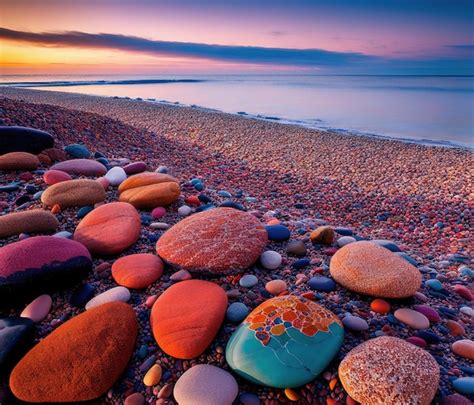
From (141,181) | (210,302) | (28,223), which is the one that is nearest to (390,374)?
(210,302)

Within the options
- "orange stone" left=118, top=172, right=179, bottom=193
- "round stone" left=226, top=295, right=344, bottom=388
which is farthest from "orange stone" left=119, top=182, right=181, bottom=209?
"round stone" left=226, top=295, right=344, bottom=388

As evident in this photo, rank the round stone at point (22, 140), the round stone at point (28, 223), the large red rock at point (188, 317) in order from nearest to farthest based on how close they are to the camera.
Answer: the large red rock at point (188, 317), the round stone at point (28, 223), the round stone at point (22, 140)

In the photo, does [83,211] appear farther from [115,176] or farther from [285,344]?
[285,344]

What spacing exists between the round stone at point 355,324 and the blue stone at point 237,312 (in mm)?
528

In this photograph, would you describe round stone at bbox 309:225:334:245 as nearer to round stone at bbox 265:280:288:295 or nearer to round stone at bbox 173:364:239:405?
round stone at bbox 265:280:288:295

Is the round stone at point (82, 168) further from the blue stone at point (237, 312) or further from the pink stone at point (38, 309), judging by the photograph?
the blue stone at point (237, 312)

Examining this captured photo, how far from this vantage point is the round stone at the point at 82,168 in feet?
12.0

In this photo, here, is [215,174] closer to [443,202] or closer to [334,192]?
[334,192]

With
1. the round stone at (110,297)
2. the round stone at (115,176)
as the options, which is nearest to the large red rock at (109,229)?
the round stone at (110,297)

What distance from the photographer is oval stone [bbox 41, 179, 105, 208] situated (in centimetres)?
292

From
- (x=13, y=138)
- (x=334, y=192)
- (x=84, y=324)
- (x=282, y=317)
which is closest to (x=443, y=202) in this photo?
(x=334, y=192)

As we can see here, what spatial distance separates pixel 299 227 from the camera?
3.14 meters

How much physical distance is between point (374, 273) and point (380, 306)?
0.21 metres

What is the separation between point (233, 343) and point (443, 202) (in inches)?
187
